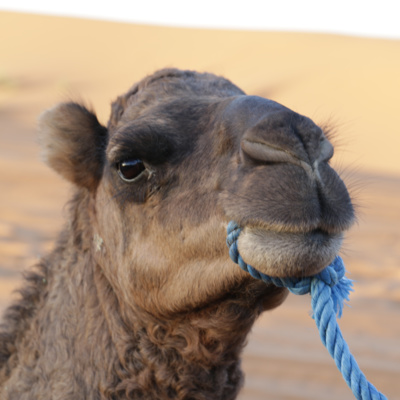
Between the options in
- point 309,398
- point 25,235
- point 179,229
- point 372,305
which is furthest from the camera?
point 25,235

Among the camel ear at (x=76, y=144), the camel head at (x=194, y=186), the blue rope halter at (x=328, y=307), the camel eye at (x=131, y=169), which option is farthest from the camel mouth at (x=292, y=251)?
the camel ear at (x=76, y=144)

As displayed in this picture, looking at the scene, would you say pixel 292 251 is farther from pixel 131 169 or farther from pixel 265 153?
pixel 131 169

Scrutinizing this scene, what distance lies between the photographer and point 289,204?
243 centimetres

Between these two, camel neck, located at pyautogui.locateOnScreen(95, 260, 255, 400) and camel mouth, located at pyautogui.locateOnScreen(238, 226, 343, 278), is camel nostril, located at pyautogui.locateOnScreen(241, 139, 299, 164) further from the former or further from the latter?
camel neck, located at pyautogui.locateOnScreen(95, 260, 255, 400)

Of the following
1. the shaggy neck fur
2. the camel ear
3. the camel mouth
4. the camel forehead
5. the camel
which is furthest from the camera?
the camel ear

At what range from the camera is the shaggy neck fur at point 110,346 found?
3150 mm

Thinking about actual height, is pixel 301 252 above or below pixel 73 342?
above

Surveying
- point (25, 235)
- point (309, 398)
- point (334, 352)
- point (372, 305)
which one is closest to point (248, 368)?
point (309, 398)

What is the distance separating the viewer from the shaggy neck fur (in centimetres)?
315

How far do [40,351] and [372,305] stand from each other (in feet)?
20.1

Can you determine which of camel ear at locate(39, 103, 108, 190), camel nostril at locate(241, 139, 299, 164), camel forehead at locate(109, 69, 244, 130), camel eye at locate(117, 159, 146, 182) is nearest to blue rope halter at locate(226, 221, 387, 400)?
camel nostril at locate(241, 139, 299, 164)

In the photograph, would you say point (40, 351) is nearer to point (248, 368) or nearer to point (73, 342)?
point (73, 342)

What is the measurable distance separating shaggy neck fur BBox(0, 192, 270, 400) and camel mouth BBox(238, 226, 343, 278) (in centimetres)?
53

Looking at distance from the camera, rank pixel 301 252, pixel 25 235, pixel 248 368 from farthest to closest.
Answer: pixel 25 235
pixel 248 368
pixel 301 252
